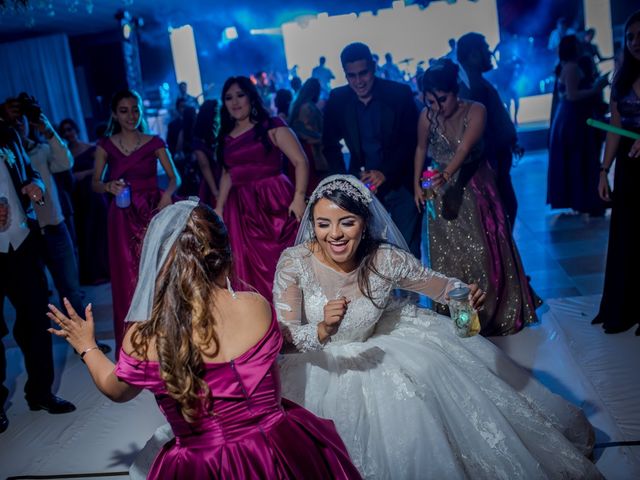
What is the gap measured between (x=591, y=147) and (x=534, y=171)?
295cm

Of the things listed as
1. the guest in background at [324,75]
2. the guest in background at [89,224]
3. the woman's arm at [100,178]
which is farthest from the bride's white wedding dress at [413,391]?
the guest in background at [324,75]

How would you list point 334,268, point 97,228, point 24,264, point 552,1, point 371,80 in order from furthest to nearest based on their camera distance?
point 552,1 → point 97,228 → point 371,80 → point 24,264 → point 334,268

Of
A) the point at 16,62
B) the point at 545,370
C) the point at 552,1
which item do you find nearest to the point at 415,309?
the point at 545,370

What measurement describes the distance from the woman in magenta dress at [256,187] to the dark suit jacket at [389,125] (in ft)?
1.46

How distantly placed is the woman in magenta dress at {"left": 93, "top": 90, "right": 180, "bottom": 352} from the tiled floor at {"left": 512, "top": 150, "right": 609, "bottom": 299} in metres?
2.63

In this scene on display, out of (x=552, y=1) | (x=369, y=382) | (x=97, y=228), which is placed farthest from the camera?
(x=552, y=1)

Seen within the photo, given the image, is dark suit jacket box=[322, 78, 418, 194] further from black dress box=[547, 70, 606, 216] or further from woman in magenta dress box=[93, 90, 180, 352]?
black dress box=[547, 70, 606, 216]

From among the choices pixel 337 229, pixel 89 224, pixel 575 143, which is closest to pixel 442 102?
pixel 337 229

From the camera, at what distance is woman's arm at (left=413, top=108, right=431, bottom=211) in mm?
3705

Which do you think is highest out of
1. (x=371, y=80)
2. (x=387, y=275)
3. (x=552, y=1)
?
(x=552, y=1)

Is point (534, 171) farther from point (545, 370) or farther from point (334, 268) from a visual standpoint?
point (334, 268)

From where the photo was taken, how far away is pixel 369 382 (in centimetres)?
226

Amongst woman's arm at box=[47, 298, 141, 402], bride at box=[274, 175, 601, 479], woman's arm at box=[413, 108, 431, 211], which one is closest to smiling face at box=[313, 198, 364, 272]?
bride at box=[274, 175, 601, 479]

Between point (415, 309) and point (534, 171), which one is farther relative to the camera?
point (534, 171)
